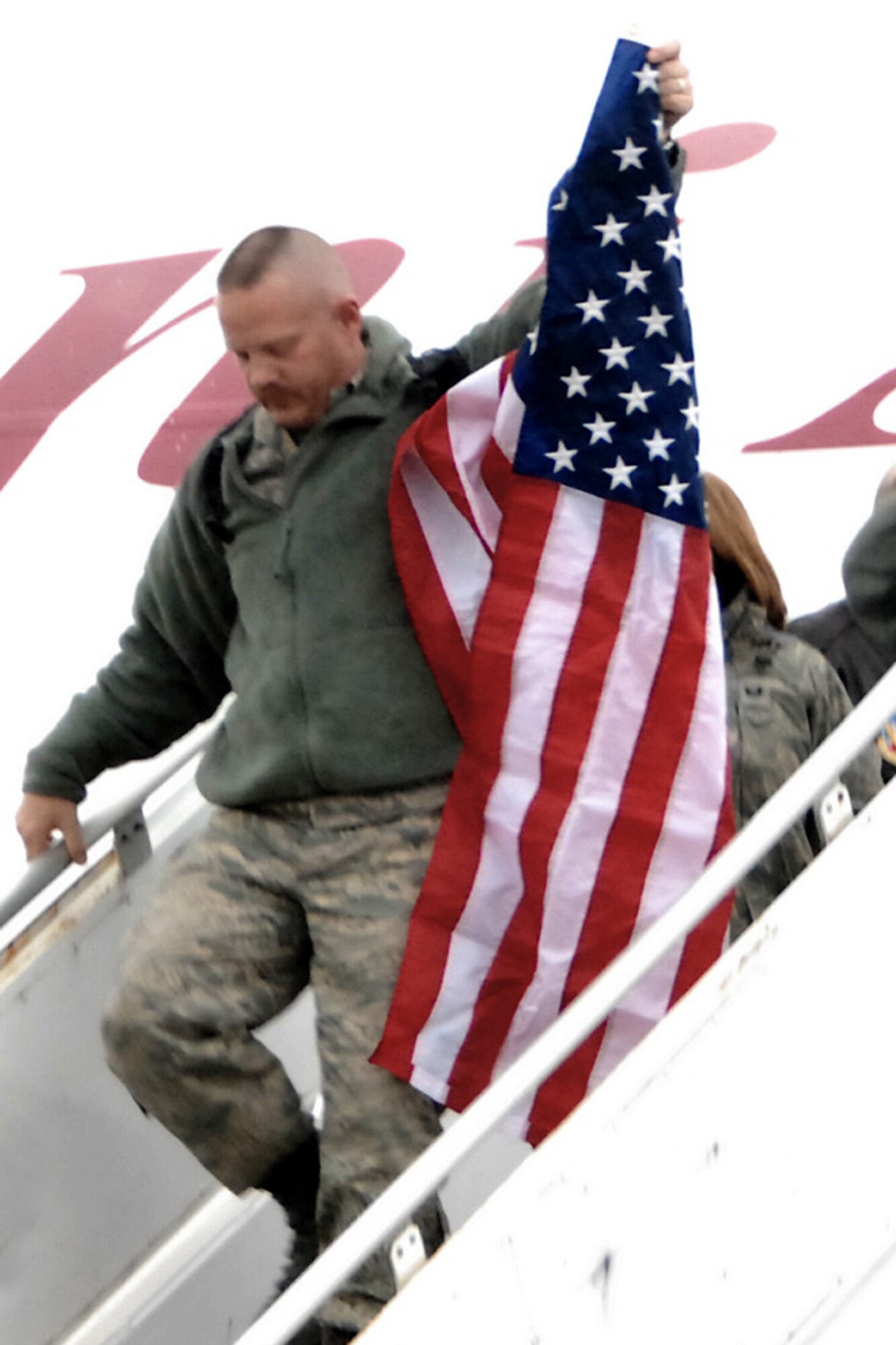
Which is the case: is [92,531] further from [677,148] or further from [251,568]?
[677,148]

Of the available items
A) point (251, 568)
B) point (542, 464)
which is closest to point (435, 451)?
point (542, 464)

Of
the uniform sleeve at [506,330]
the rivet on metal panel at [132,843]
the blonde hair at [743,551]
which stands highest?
the uniform sleeve at [506,330]

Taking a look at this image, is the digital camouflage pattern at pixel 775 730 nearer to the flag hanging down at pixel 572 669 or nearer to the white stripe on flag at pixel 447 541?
the flag hanging down at pixel 572 669

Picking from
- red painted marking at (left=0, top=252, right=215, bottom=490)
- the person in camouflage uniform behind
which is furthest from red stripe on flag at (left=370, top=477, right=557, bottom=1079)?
red painted marking at (left=0, top=252, right=215, bottom=490)

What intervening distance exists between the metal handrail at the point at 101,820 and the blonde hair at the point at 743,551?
779mm

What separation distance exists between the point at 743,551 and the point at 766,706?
0.63 feet

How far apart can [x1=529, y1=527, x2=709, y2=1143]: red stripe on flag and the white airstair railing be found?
0.85ft

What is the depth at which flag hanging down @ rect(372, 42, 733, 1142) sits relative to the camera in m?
1.69

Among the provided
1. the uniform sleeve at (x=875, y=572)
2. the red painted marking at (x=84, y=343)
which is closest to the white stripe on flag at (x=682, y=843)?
the uniform sleeve at (x=875, y=572)

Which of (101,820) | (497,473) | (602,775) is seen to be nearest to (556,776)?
(602,775)

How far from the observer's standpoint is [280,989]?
1.78 meters

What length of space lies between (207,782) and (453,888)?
0.97ft

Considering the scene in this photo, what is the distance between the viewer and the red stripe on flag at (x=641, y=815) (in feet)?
5.61

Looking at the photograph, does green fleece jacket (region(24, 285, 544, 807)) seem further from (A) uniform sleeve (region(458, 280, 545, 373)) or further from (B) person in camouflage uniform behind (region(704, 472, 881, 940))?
(B) person in camouflage uniform behind (region(704, 472, 881, 940))
